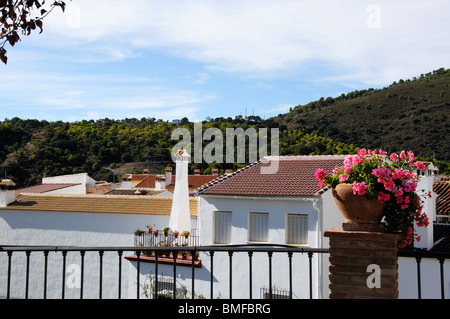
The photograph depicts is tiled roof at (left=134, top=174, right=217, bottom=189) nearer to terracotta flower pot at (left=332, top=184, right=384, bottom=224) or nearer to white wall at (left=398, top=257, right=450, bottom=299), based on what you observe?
white wall at (left=398, top=257, right=450, bottom=299)

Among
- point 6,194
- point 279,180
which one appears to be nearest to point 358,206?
point 279,180

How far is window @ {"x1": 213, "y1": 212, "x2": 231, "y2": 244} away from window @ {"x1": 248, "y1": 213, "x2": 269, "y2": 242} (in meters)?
0.98

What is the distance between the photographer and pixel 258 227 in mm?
17859

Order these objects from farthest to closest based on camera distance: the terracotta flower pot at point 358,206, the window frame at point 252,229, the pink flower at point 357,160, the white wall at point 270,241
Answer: the window frame at point 252,229
the white wall at point 270,241
the pink flower at point 357,160
the terracotta flower pot at point 358,206

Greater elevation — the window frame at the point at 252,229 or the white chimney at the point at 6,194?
the white chimney at the point at 6,194

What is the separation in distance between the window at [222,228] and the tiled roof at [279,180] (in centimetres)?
101

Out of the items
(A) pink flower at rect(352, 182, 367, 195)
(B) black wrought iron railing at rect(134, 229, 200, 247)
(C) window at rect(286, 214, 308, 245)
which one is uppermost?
(A) pink flower at rect(352, 182, 367, 195)

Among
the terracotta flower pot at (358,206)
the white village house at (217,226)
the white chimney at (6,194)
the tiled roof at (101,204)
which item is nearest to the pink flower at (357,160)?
the terracotta flower pot at (358,206)

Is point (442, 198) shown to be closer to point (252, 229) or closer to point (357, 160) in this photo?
point (252, 229)

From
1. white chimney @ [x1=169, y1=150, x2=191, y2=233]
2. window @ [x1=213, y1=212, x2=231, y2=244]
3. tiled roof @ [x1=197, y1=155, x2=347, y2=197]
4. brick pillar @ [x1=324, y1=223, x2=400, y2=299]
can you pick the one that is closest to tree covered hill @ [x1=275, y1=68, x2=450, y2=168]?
tiled roof @ [x1=197, y1=155, x2=347, y2=197]

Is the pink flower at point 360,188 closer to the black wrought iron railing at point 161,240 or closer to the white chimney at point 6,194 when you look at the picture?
the black wrought iron railing at point 161,240

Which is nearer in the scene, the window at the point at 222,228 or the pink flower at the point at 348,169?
the pink flower at the point at 348,169

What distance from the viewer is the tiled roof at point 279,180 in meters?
17.8

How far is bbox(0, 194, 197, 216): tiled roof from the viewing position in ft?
64.8
